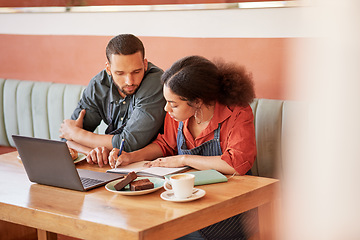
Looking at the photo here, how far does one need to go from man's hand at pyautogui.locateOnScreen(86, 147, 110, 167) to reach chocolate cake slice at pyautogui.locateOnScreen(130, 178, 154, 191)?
0.40m

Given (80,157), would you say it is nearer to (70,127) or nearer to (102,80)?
A: (70,127)

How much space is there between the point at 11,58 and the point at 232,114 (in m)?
2.21

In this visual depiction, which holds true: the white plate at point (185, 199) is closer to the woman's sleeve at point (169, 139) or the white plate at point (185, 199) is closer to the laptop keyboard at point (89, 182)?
the laptop keyboard at point (89, 182)

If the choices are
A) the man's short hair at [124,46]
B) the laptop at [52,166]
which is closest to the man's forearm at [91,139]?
the man's short hair at [124,46]

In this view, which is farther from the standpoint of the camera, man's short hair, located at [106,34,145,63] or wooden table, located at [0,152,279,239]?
man's short hair, located at [106,34,145,63]

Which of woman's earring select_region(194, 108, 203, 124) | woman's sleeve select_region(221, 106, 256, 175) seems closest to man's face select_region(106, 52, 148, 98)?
woman's earring select_region(194, 108, 203, 124)

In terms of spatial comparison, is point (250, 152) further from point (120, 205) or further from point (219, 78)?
point (120, 205)

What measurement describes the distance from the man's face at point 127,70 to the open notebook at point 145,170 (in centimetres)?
43

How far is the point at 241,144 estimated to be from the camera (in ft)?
5.83

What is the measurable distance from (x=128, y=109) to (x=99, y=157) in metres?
0.42

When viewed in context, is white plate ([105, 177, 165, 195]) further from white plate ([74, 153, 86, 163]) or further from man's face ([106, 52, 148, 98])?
man's face ([106, 52, 148, 98])

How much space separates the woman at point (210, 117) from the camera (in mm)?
1768

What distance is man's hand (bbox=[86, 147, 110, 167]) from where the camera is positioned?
6.17 feet

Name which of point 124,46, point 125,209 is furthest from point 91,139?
point 125,209
